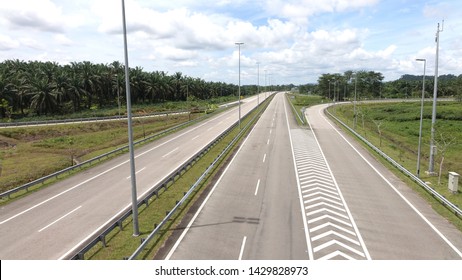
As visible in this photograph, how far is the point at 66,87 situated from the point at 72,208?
221 feet

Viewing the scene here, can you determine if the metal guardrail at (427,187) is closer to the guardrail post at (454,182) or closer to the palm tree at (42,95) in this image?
the guardrail post at (454,182)

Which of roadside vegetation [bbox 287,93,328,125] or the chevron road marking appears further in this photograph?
roadside vegetation [bbox 287,93,328,125]

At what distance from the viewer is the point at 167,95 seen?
124750 millimetres

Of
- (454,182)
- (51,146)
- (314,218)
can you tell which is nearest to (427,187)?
(454,182)

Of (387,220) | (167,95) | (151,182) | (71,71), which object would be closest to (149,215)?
(151,182)

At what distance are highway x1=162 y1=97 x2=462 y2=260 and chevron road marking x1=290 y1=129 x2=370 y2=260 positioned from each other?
0.04 meters

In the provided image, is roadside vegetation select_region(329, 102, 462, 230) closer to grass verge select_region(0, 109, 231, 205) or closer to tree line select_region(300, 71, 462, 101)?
grass verge select_region(0, 109, 231, 205)

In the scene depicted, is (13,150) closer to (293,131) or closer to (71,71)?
(293,131)

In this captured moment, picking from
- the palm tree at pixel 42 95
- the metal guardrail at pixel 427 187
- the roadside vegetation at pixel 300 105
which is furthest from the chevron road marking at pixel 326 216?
the palm tree at pixel 42 95

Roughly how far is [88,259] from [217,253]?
5.54 meters

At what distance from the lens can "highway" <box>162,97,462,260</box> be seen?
15.4 metres

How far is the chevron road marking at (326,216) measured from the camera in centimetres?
1548

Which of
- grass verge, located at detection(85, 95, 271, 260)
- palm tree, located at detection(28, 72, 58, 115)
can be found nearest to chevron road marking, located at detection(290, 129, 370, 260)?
grass verge, located at detection(85, 95, 271, 260)

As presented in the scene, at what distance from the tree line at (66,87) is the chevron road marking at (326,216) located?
59.2 m
